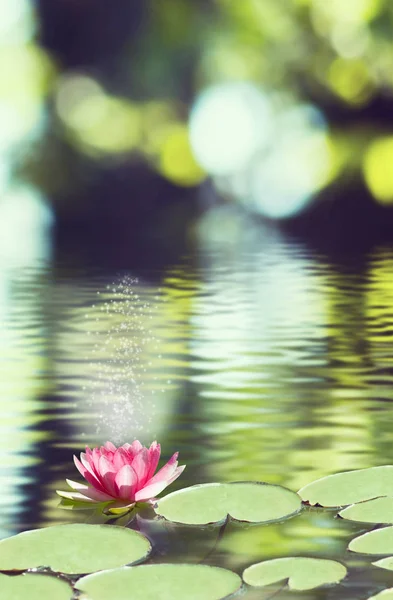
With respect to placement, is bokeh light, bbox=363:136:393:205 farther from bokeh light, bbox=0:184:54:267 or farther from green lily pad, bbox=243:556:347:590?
green lily pad, bbox=243:556:347:590

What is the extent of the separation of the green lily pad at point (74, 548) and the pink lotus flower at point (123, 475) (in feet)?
0.40

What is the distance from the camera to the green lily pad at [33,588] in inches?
41.1

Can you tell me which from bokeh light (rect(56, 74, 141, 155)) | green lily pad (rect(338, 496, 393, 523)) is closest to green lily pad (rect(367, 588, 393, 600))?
green lily pad (rect(338, 496, 393, 523))

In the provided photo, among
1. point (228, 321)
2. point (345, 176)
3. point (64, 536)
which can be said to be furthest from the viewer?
point (345, 176)

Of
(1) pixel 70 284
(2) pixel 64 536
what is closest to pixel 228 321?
(1) pixel 70 284

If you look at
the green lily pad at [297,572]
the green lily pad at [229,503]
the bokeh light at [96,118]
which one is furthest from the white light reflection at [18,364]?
the bokeh light at [96,118]

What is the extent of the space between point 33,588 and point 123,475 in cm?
30

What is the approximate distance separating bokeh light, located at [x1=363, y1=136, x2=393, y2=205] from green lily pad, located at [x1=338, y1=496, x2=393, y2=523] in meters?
7.68

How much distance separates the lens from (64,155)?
10.3m

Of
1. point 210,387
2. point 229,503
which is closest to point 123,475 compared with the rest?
point 229,503

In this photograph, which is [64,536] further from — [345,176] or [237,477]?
[345,176]

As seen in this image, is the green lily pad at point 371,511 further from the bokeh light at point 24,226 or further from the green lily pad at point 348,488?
the bokeh light at point 24,226

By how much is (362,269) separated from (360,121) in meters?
5.51

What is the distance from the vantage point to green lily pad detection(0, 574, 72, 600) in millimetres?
1044
